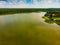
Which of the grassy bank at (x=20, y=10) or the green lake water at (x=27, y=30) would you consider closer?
the green lake water at (x=27, y=30)

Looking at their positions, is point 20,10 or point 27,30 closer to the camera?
point 27,30

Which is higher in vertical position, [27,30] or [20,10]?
[20,10]

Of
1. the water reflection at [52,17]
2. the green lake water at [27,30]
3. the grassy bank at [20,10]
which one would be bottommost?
the green lake water at [27,30]

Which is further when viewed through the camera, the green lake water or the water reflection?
the water reflection

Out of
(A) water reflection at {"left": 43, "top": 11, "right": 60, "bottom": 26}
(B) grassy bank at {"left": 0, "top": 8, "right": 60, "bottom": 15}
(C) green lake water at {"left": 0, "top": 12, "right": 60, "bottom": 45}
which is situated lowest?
(C) green lake water at {"left": 0, "top": 12, "right": 60, "bottom": 45}

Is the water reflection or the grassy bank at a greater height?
the grassy bank

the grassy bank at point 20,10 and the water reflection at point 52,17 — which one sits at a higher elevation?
the grassy bank at point 20,10

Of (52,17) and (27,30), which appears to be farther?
(52,17)

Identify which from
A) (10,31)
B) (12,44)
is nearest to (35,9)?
(10,31)

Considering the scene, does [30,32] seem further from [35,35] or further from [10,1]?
[10,1]
